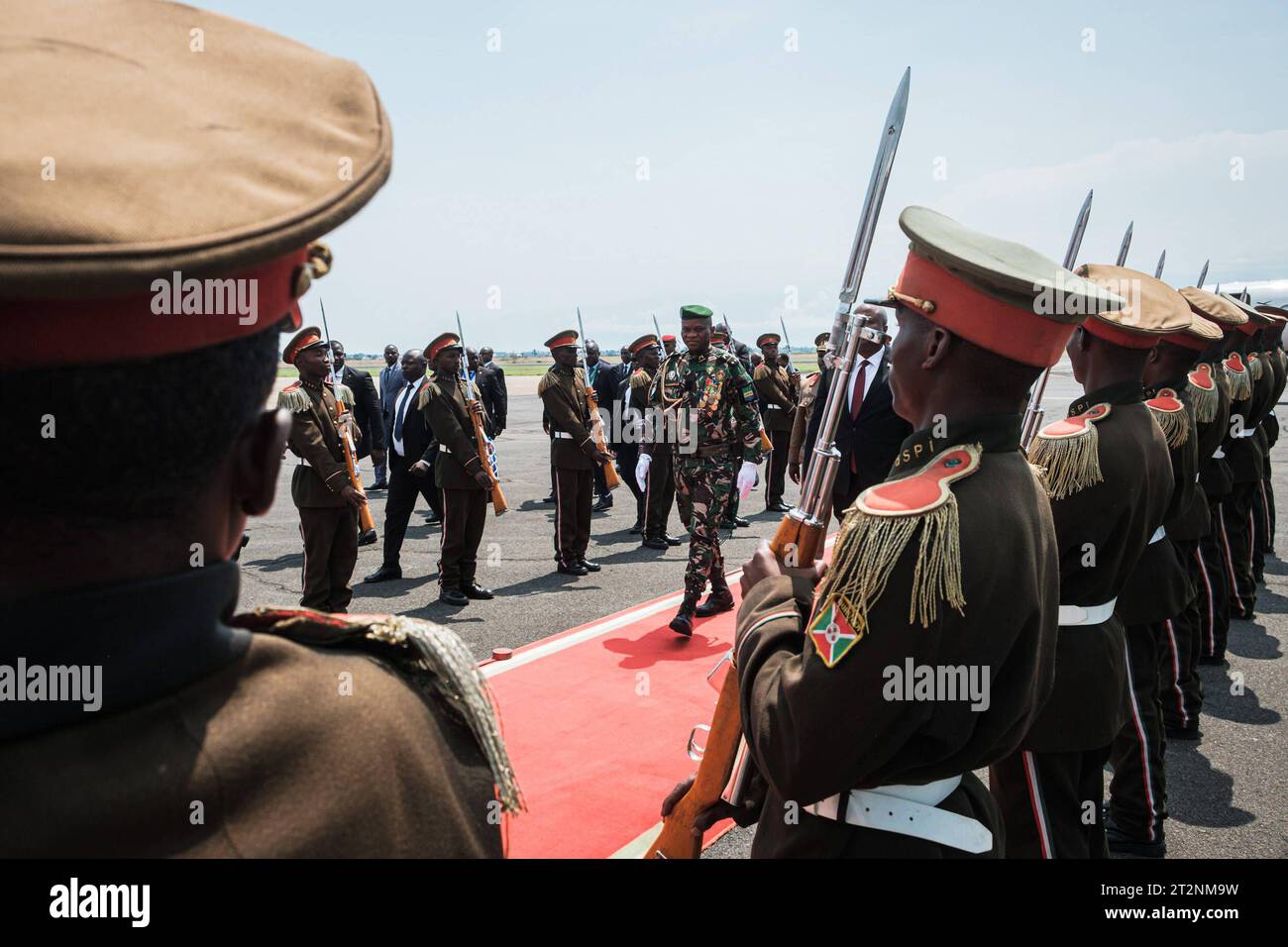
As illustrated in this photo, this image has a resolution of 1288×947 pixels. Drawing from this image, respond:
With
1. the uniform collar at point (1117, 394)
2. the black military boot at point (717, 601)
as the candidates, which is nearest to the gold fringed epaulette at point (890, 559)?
the uniform collar at point (1117, 394)

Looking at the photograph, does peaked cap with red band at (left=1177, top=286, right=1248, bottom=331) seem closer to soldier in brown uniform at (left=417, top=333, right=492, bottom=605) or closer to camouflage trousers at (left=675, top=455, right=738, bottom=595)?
camouflage trousers at (left=675, top=455, right=738, bottom=595)

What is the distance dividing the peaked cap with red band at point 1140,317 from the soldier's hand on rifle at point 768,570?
5.63ft

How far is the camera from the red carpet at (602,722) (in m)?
3.87

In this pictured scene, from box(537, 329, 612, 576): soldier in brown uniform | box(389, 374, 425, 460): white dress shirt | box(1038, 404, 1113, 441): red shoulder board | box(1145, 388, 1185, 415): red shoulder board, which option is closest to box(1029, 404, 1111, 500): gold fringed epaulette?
box(1038, 404, 1113, 441): red shoulder board

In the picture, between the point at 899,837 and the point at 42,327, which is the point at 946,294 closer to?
the point at 899,837

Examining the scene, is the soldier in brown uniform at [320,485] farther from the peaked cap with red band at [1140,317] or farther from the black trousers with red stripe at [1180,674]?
the black trousers with red stripe at [1180,674]

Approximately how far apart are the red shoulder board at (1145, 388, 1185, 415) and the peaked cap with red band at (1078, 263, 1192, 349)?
0.84 metres

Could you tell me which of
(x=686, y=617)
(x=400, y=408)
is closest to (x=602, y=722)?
(x=686, y=617)

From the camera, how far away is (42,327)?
72 cm

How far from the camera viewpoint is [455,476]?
793 cm

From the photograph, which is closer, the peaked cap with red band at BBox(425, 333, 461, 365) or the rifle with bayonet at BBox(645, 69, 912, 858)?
the rifle with bayonet at BBox(645, 69, 912, 858)

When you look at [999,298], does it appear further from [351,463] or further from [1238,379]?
[1238,379]

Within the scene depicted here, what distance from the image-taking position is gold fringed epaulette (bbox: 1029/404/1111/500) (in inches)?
118

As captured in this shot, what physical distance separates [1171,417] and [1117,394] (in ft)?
4.07
